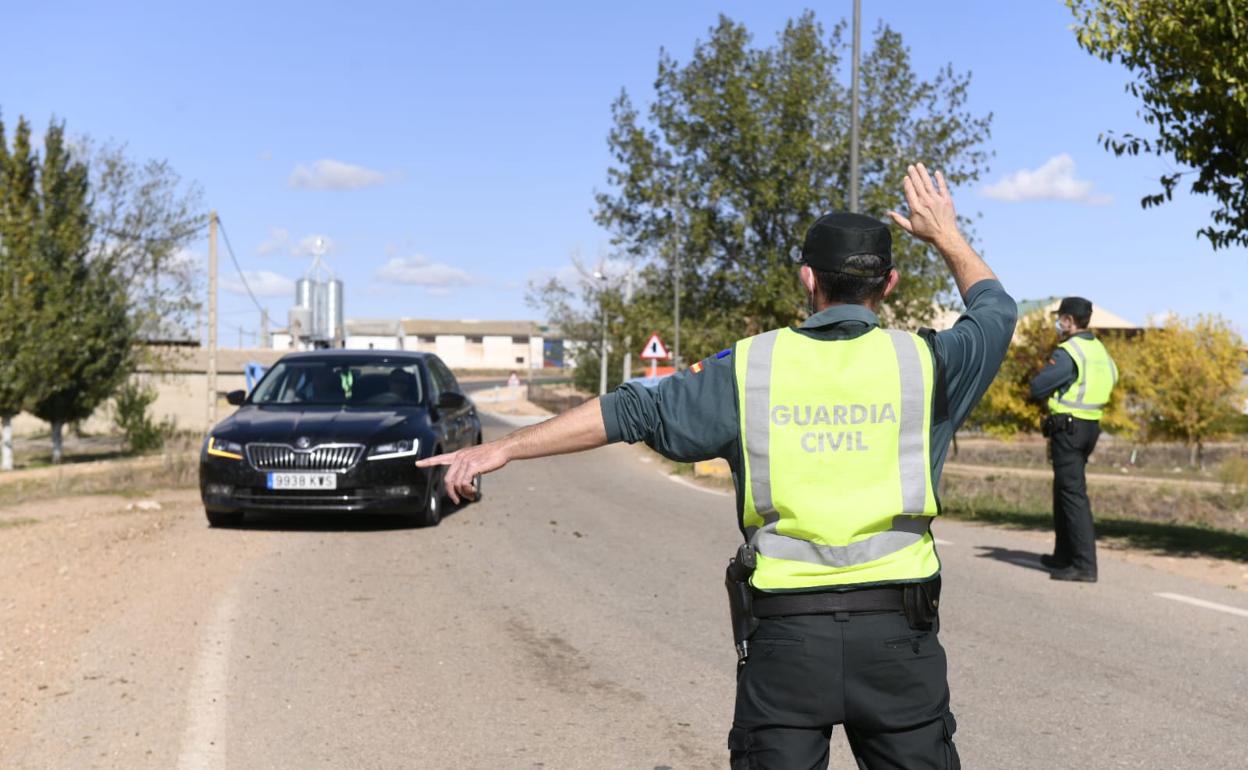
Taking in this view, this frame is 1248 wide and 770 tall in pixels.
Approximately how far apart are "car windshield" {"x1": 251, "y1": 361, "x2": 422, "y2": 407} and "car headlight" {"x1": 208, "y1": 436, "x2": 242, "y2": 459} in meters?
1.27

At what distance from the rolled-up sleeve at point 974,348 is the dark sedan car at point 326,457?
889 cm

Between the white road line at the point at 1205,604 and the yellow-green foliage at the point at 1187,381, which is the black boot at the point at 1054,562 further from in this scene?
the yellow-green foliage at the point at 1187,381

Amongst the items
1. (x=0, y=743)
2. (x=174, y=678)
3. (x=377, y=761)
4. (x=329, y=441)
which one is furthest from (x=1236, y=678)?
(x=329, y=441)

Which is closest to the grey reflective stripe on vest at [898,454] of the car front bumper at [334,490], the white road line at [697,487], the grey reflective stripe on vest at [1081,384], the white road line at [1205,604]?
the white road line at [1205,604]

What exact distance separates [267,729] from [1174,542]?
919 centimetres

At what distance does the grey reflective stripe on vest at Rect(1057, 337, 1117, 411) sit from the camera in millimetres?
9023

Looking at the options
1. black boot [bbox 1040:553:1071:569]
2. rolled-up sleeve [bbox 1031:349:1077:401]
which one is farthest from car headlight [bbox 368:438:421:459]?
rolled-up sleeve [bbox 1031:349:1077:401]

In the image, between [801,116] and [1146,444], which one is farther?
[1146,444]

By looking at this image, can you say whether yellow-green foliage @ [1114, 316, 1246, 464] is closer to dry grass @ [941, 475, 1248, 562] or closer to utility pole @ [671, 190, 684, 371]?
utility pole @ [671, 190, 684, 371]

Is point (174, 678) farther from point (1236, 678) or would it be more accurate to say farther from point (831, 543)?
point (1236, 678)

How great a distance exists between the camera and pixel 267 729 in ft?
17.8

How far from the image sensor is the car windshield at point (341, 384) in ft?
43.3

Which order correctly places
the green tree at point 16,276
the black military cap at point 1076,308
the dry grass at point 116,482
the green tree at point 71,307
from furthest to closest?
the green tree at point 71,307
the green tree at point 16,276
the dry grass at point 116,482
the black military cap at point 1076,308

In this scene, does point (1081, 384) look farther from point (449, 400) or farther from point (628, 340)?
point (628, 340)
